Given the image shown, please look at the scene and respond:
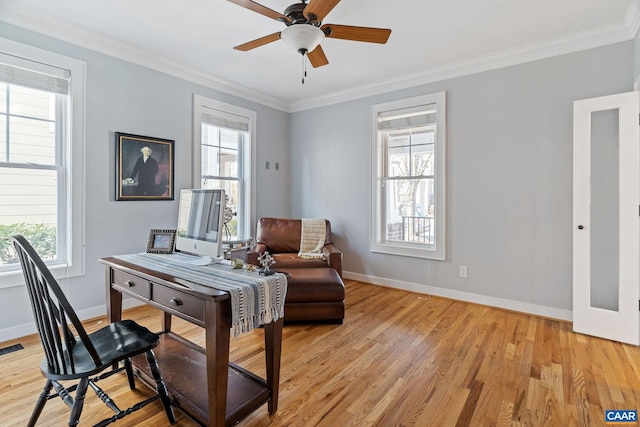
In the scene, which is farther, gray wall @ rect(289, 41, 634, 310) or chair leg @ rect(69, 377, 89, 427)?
gray wall @ rect(289, 41, 634, 310)

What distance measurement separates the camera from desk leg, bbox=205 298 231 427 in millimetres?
1374

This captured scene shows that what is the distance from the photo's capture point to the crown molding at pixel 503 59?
283cm

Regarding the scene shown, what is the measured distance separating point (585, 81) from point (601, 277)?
5.92 feet

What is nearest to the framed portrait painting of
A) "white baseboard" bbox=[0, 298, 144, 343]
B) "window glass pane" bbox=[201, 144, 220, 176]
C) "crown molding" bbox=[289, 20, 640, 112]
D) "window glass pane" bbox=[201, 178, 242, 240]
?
"window glass pane" bbox=[201, 144, 220, 176]

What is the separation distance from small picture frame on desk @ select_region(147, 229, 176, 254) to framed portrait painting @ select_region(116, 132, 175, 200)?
122 cm

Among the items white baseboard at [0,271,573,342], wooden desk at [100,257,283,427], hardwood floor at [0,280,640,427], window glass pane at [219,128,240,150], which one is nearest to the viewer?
wooden desk at [100,257,283,427]

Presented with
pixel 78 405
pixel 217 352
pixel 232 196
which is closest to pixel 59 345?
pixel 78 405

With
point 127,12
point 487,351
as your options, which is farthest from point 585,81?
point 127,12

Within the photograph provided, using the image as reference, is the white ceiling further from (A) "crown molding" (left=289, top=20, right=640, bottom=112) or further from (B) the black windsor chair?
(B) the black windsor chair

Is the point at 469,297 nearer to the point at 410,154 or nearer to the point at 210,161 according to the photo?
the point at 410,154

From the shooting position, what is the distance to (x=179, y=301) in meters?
1.53

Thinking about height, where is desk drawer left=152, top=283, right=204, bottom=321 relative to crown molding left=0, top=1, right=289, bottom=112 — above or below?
below

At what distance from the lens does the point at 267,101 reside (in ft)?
15.5

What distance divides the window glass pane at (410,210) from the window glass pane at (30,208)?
361 cm
